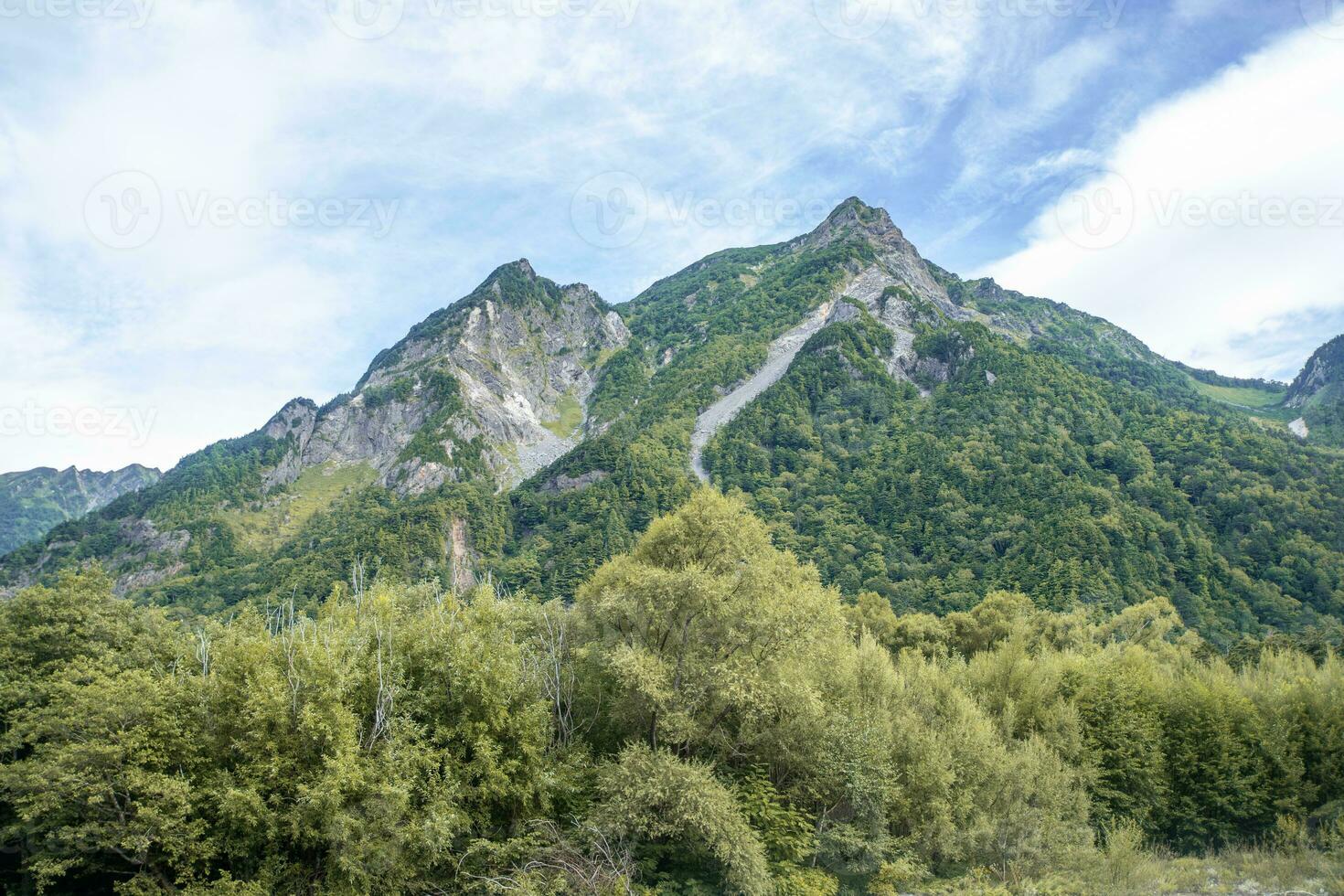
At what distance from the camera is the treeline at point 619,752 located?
20875mm

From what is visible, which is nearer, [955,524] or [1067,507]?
[1067,507]

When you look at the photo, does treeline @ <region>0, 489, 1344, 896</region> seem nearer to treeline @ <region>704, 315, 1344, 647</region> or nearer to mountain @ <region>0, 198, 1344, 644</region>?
mountain @ <region>0, 198, 1344, 644</region>

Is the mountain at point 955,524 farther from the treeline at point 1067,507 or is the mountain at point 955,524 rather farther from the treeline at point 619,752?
the treeline at point 619,752

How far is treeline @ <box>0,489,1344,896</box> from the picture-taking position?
20.9 meters

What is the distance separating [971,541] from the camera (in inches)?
5330

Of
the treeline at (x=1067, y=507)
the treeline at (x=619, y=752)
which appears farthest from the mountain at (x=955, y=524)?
the treeline at (x=619, y=752)

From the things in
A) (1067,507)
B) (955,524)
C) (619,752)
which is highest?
(1067,507)

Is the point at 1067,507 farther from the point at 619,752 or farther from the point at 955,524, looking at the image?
the point at 619,752

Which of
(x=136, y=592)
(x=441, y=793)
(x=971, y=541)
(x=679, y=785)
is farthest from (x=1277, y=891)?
(x=136, y=592)

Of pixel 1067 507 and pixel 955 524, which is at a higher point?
pixel 1067 507

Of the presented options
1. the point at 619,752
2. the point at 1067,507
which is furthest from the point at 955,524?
the point at 619,752

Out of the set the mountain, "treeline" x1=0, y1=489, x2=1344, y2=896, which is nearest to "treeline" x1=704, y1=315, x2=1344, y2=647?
the mountain

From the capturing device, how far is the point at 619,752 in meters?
25.7

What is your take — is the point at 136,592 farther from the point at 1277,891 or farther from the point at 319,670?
the point at 1277,891
